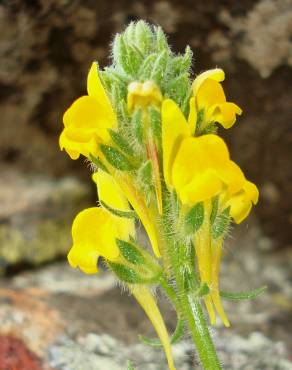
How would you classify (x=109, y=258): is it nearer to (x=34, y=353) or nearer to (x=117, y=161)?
(x=117, y=161)

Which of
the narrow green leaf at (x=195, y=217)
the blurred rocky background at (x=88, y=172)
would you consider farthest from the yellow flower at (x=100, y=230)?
the blurred rocky background at (x=88, y=172)

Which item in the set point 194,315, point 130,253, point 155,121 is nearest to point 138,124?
point 155,121

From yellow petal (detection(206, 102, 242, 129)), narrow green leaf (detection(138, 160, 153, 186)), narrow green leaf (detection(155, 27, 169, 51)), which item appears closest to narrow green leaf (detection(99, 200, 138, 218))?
narrow green leaf (detection(138, 160, 153, 186))

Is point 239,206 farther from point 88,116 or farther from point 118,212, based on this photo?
point 88,116

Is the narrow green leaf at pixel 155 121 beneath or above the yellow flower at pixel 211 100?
beneath

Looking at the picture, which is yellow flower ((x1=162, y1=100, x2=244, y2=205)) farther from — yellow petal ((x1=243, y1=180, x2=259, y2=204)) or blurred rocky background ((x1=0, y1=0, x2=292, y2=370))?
blurred rocky background ((x1=0, y1=0, x2=292, y2=370))

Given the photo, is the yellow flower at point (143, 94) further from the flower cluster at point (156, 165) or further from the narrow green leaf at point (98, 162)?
the narrow green leaf at point (98, 162)
